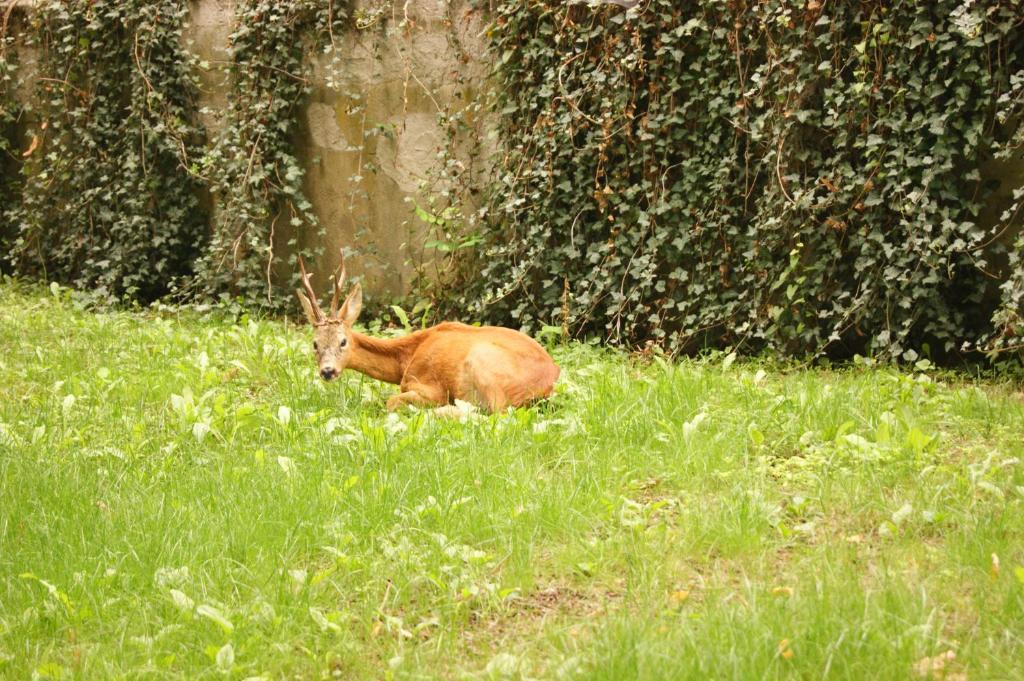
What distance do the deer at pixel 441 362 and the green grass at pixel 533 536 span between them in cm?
24

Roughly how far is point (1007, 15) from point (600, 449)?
372cm

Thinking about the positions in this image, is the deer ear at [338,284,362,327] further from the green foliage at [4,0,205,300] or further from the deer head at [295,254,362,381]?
the green foliage at [4,0,205,300]

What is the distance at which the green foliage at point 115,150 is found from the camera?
36.1 ft

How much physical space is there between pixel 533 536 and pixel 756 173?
4171 millimetres

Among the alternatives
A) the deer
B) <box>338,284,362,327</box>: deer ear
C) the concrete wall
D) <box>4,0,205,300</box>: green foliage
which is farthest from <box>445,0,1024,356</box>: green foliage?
<box>4,0,205,300</box>: green foliage

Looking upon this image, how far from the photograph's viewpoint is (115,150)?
11398 mm

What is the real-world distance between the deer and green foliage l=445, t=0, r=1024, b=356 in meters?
1.77

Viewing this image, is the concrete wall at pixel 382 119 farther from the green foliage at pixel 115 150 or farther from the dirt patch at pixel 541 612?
the dirt patch at pixel 541 612

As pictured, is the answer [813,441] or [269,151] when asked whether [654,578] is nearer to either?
[813,441]

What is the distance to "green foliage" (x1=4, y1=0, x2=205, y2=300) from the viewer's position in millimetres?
11008

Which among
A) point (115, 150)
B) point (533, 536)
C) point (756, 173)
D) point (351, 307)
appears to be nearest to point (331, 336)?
point (351, 307)

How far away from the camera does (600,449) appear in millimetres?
5352

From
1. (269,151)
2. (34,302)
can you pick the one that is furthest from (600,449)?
(34,302)

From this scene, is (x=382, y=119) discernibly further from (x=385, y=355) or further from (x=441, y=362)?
(x=441, y=362)
